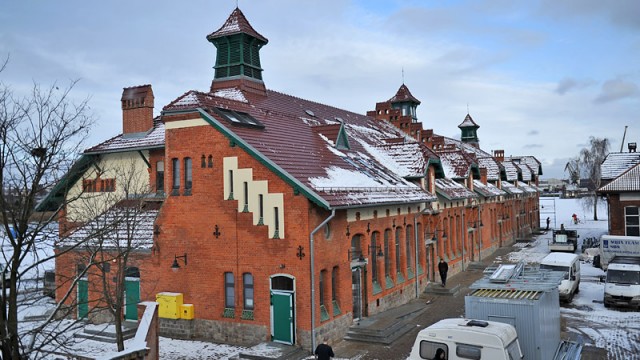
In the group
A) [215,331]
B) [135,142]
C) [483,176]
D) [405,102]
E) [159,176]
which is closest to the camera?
[215,331]

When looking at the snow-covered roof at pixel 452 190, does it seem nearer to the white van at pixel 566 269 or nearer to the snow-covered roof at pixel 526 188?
the white van at pixel 566 269

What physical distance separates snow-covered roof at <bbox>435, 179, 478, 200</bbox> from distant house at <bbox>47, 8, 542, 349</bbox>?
4.44 m

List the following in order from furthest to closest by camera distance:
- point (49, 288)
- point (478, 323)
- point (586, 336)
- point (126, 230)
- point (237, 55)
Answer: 1. point (237, 55)
2. point (126, 230)
3. point (586, 336)
4. point (478, 323)
5. point (49, 288)

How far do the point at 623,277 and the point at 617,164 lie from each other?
17.9 m

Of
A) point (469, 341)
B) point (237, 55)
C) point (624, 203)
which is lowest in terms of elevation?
point (469, 341)

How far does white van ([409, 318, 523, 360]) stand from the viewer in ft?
40.6

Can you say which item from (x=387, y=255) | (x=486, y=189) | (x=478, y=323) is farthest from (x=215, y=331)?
(x=486, y=189)

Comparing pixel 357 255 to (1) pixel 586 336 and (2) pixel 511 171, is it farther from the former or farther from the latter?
(2) pixel 511 171

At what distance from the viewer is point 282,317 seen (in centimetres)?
1833

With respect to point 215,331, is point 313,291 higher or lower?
higher

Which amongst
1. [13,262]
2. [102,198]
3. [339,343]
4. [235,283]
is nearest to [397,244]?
[339,343]

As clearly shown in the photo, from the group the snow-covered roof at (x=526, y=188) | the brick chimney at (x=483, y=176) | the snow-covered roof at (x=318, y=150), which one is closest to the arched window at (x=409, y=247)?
the snow-covered roof at (x=318, y=150)

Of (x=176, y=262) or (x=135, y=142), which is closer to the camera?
(x=176, y=262)

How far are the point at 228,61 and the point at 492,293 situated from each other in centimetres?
1768
